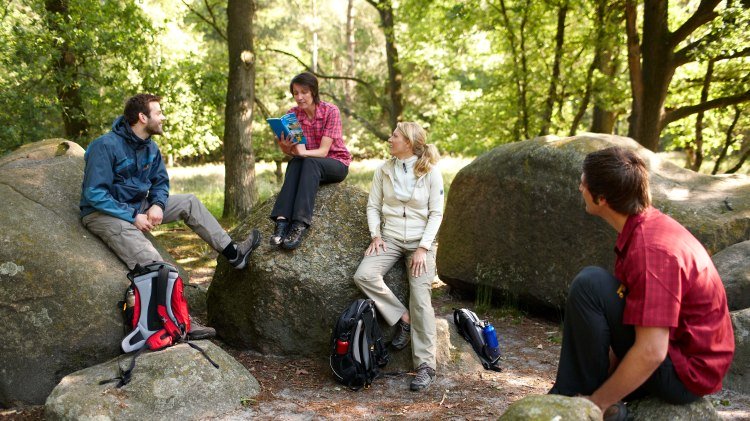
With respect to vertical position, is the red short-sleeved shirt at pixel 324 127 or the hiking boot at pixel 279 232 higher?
the red short-sleeved shirt at pixel 324 127

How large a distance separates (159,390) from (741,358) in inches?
166

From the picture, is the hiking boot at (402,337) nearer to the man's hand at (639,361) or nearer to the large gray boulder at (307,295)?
the large gray boulder at (307,295)

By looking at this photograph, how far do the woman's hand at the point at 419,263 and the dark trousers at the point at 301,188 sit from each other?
3.39ft

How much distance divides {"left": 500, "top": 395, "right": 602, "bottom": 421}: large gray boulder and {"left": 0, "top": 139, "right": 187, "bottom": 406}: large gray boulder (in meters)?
3.38

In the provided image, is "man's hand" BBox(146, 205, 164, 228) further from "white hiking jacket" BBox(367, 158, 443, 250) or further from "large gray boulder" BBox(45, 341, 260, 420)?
"white hiking jacket" BBox(367, 158, 443, 250)

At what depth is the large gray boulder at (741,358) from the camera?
4.41 meters

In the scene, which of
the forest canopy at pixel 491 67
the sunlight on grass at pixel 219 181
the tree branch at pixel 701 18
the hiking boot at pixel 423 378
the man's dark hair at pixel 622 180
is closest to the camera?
the man's dark hair at pixel 622 180

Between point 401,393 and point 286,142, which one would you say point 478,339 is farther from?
point 286,142

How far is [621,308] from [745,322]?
2.14m

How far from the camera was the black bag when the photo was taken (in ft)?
17.6

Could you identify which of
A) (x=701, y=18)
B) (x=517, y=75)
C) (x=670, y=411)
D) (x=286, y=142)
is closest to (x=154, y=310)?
(x=286, y=142)

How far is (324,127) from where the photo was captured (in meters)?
5.98

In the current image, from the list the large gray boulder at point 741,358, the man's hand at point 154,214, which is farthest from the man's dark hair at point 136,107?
the large gray boulder at point 741,358

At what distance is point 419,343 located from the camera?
5043 mm
